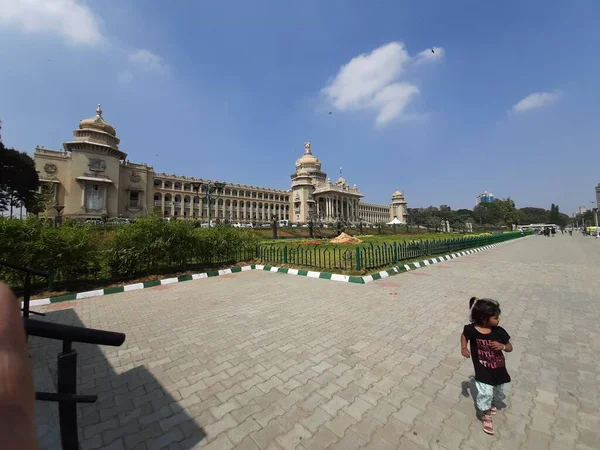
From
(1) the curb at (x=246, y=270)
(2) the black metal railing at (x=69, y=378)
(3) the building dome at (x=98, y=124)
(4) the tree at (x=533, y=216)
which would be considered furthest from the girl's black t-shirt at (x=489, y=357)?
(4) the tree at (x=533, y=216)

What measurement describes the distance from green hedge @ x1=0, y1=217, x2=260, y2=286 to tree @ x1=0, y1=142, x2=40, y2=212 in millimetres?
34762

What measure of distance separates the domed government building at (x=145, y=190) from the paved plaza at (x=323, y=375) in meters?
19.3

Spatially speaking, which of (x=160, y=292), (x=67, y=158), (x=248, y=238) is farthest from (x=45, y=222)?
(x=67, y=158)

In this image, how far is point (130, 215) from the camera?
52.1 m

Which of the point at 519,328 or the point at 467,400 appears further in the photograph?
the point at 519,328

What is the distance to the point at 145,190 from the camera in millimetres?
55344

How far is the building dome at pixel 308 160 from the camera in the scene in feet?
267

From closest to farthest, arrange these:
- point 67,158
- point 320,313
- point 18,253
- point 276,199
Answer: point 320,313 → point 18,253 → point 67,158 → point 276,199

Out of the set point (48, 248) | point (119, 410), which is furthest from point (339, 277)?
point (48, 248)

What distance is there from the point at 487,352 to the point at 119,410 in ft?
12.1

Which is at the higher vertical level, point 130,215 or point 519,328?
point 130,215

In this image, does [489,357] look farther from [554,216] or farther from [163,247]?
[554,216]

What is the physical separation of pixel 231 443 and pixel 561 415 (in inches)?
122

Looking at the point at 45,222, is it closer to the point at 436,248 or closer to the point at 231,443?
the point at 231,443
